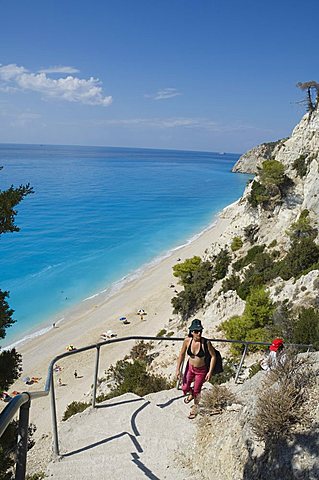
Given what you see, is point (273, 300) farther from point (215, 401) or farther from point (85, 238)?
point (85, 238)

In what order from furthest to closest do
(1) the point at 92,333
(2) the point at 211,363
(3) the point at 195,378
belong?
(1) the point at 92,333 → (3) the point at 195,378 → (2) the point at 211,363

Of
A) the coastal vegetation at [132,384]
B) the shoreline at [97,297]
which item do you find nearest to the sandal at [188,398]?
the coastal vegetation at [132,384]

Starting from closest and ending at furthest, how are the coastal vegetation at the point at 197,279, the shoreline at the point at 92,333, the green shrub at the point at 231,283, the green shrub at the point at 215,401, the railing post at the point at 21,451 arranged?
the railing post at the point at 21,451, the green shrub at the point at 215,401, the shoreline at the point at 92,333, the green shrub at the point at 231,283, the coastal vegetation at the point at 197,279

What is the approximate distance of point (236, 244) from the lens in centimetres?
2702

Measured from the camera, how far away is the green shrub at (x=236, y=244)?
26.9 m

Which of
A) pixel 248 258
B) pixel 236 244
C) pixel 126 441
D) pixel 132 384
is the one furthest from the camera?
pixel 236 244

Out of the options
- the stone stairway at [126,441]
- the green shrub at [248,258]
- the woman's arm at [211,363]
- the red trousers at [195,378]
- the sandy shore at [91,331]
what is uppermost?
the woman's arm at [211,363]

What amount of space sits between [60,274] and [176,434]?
124 feet

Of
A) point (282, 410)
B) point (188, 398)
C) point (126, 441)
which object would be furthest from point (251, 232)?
point (282, 410)

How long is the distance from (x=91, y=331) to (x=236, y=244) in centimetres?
1175

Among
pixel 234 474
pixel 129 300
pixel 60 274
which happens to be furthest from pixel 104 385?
pixel 60 274

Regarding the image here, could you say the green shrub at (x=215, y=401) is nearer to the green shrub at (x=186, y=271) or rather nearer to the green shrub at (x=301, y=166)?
the green shrub at (x=186, y=271)

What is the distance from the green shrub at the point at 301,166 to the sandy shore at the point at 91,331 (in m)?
13.4

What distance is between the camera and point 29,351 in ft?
79.0
